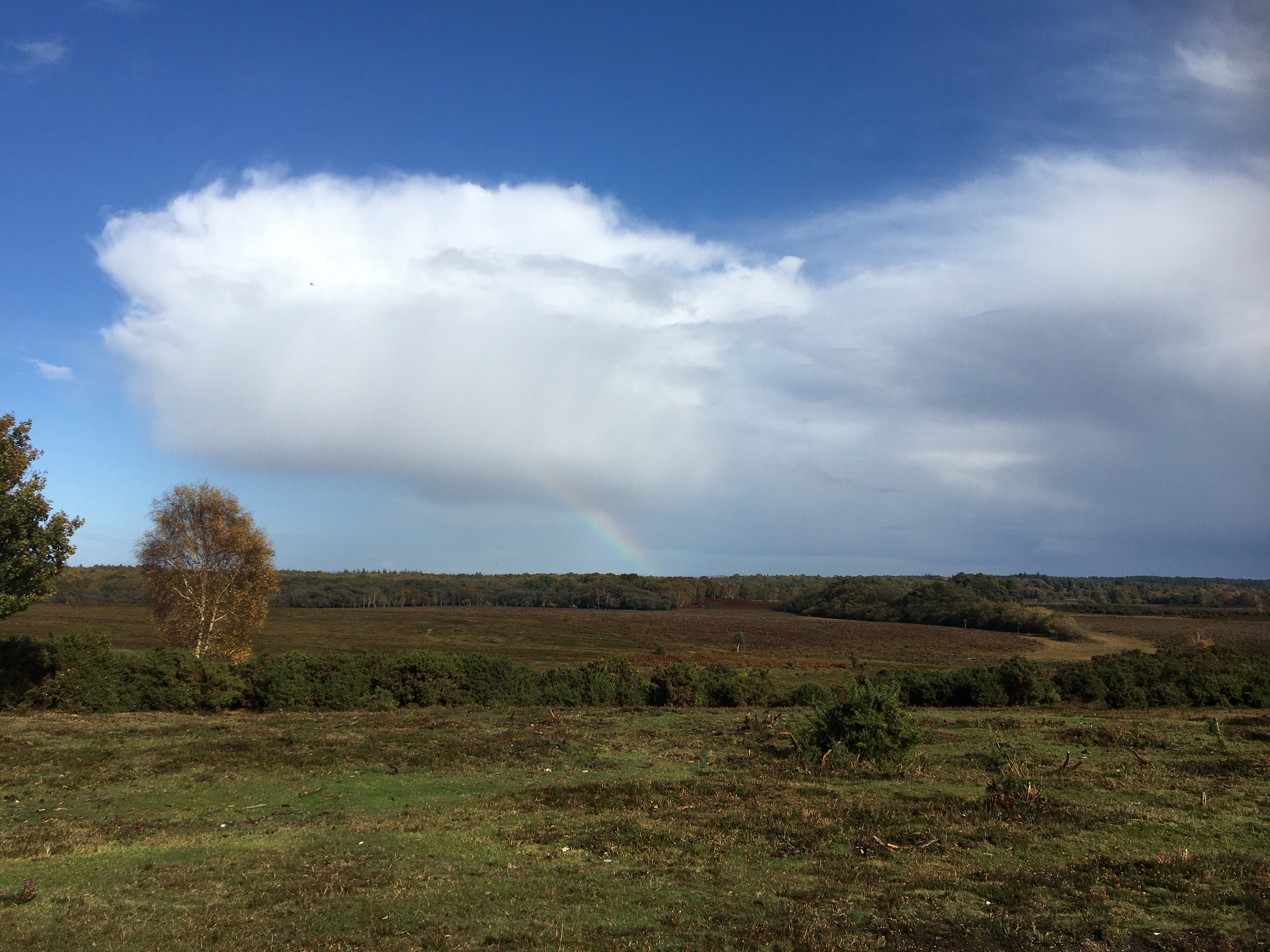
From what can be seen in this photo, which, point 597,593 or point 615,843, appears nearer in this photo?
point 615,843

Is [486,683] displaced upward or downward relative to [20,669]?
downward

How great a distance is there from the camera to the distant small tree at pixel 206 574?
4009 cm

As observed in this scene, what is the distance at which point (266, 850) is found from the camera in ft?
35.2

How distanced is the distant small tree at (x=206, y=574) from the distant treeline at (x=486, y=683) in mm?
12896

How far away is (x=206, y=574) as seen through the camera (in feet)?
133

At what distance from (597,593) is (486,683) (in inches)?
5214

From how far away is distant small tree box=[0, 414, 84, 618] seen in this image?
2014cm

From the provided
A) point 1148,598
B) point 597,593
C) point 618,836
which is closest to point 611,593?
point 597,593

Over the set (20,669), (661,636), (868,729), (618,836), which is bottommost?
(661,636)

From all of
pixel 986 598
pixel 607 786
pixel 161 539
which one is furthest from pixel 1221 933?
pixel 986 598

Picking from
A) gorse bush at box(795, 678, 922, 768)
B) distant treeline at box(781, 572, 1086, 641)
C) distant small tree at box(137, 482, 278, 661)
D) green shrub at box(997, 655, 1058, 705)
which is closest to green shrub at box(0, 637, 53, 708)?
distant small tree at box(137, 482, 278, 661)

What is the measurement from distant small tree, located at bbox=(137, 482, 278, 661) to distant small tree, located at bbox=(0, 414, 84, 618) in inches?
777

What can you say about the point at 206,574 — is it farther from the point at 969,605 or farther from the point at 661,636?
the point at 969,605

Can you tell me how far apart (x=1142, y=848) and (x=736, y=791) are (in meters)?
6.56
